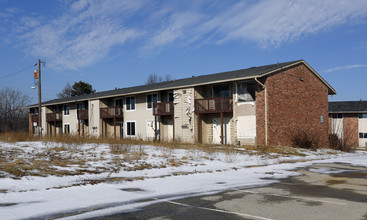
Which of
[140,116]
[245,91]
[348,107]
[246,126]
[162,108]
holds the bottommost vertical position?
[246,126]

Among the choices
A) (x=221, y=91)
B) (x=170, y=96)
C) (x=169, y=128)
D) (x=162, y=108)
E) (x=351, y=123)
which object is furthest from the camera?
(x=351, y=123)

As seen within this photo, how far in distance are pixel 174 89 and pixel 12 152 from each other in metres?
19.7

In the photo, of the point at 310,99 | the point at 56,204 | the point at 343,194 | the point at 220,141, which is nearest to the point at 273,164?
the point at 343,194

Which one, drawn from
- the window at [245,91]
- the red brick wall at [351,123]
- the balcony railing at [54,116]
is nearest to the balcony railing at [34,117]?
the balcony railing at [54,116]

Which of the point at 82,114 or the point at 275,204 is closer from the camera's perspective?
the point at 275,204

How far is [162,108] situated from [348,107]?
29.6m

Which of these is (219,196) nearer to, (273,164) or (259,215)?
(259,215)

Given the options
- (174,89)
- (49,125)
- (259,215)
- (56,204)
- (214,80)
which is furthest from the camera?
(49,125)

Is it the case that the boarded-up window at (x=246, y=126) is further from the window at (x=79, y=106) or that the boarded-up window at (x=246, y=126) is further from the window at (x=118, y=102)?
the window at (x=79, y=106)

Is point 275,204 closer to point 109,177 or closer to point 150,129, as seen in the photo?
point 109,177

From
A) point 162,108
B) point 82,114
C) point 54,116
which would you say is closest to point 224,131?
point 162,108

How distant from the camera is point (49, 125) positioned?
169 ft

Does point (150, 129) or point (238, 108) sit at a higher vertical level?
point (238, 108)

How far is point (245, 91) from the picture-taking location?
27.0 m
